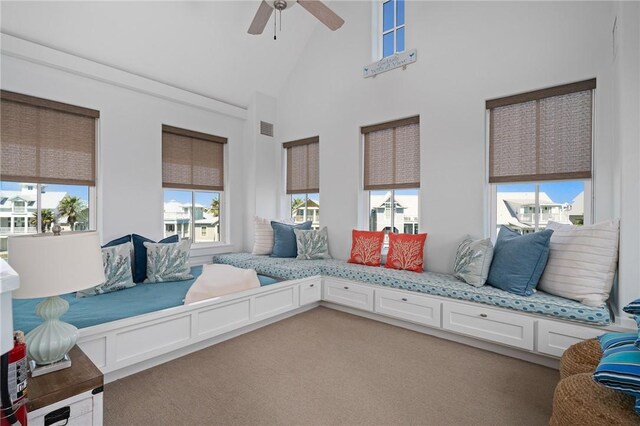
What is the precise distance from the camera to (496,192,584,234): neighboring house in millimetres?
2938

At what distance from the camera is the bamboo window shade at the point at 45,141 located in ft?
9.73

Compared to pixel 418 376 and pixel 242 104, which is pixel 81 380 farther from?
pixel 242 104

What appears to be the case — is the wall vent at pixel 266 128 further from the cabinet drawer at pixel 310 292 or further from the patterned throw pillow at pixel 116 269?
the patterned throw pillow at pixel 116 269

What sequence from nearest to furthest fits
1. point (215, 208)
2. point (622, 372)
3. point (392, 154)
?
point (622, 372), point (392, 154), point (215, 208)

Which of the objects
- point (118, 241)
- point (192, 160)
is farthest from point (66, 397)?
point (192, 160)

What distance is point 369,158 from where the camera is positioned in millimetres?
4273

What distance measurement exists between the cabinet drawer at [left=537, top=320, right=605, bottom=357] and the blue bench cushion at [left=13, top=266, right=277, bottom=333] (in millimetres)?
2902

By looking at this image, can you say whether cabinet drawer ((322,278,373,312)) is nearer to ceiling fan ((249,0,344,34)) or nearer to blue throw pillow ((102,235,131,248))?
blue throw pillow ((102,235,131,248))

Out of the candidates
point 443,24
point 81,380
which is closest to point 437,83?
point 443,24

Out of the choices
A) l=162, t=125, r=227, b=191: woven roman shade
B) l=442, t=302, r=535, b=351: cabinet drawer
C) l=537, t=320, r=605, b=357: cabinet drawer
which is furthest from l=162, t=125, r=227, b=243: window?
l=537, t=320, r=605, b=357: cabinet drawer

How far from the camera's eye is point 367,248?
3.93 metres

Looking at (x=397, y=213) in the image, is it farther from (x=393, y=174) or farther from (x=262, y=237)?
(x=262, y=237)

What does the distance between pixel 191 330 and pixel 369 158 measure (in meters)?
3.00

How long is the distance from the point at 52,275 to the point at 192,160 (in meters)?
3.37
